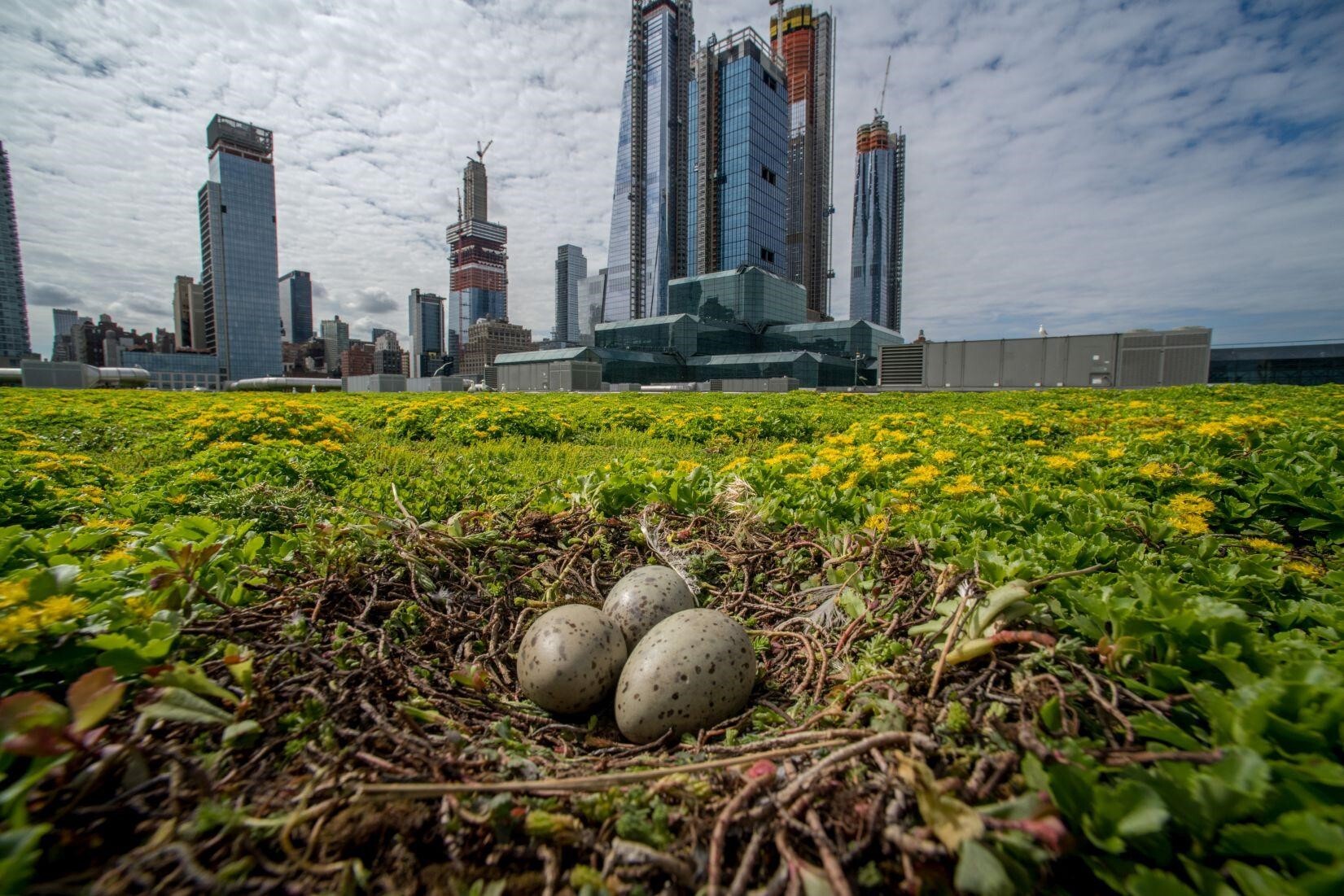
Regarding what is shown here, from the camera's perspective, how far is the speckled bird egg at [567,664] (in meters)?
2.31

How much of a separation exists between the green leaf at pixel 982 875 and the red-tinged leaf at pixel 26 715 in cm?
194

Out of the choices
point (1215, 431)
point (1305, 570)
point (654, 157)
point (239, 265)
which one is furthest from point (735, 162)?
point (239, 265)

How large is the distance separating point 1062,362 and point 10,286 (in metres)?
163

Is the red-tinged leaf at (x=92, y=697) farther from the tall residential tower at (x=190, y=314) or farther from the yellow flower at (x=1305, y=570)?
the tall residential tower at (x=190, y=314)

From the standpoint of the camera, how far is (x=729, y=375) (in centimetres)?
7925

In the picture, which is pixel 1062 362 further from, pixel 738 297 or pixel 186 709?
pixel 738 297

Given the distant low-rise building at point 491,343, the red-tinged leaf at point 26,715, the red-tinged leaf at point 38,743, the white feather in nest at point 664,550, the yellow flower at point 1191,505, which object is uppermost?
the distant low-rise building at point 491,343

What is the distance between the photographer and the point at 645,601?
2.79m

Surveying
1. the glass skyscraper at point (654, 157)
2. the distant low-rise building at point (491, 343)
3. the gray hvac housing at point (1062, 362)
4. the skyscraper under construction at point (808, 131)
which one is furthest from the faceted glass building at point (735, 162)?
the gray hvac housing at point (1062, 362)

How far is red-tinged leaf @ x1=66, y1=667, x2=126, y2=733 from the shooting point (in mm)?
1246

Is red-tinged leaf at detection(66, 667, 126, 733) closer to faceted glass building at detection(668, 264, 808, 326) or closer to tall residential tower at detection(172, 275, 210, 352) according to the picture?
faceted glass building at detection(668, 264, 808, 326)

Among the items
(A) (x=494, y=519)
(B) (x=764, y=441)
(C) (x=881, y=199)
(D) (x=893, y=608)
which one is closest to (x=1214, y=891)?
(D) (x=893, y=608)

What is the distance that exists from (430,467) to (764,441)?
546 centimetres

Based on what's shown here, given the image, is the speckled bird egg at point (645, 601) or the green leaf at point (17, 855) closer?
the green leaf at point (17, 855)
